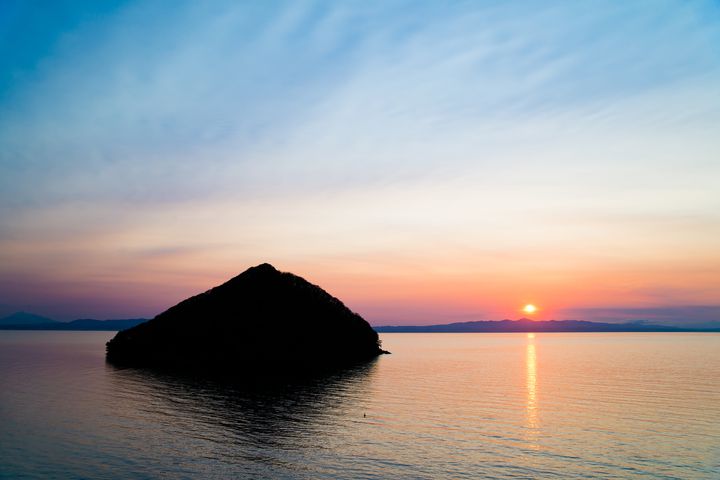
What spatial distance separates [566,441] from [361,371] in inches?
2451

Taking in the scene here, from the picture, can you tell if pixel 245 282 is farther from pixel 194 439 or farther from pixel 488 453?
pixel 488 453

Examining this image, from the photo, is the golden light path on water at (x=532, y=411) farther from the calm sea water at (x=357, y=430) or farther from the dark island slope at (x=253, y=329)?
the dark island slope at (x=253, y=329)

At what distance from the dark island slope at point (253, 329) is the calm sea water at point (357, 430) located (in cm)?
4864

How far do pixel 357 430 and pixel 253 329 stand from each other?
8947 cm

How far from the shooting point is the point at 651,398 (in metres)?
63.8

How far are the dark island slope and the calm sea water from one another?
48.6 m

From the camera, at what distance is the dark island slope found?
415ft

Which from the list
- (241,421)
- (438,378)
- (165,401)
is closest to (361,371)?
(438,378)

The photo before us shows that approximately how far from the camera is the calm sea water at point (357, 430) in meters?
32.5

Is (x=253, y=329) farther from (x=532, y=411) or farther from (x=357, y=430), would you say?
(x=357, y=430)

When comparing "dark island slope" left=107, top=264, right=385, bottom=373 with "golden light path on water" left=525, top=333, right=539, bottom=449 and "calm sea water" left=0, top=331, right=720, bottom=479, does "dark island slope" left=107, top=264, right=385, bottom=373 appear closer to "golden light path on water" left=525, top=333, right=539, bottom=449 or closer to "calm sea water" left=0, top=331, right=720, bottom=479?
"calm sea water" left=0, top=331, right=720, bottom=479

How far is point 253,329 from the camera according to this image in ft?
421

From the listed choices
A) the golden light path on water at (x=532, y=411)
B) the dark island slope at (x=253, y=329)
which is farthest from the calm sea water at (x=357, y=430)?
the dark island slope at (x=253, y=329)

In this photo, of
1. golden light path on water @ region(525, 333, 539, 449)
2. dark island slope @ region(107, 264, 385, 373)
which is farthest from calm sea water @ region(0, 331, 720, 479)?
dark island slope @ region(107, 264, 385, 373)
